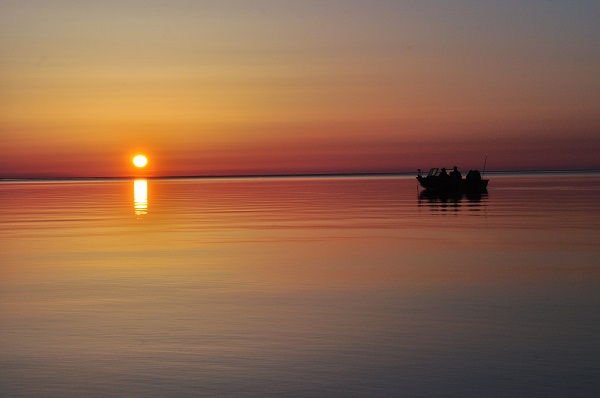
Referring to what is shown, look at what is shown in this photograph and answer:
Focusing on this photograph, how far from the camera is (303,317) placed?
1320cm

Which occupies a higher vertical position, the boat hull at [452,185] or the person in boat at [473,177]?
the person in boat at [473,177]

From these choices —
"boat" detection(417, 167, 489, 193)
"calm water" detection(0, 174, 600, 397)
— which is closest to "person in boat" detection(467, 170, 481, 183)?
"boat" detection(417, 167, 489, 193)

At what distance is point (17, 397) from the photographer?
888cm

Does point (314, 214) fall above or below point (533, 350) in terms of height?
above

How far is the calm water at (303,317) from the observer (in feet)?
31.0

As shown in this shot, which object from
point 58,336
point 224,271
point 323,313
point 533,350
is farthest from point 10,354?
point 224,271

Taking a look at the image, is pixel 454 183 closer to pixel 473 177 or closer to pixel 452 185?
pixel 452 185

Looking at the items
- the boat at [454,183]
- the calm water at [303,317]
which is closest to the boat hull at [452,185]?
the boat at [454,183]

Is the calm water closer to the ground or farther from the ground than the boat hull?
closer to the ground

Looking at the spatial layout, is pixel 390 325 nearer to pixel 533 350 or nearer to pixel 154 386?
pixel 533 350

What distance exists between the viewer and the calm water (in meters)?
9.45

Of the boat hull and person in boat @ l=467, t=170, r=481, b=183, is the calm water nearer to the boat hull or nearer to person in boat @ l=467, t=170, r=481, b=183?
the boat hull

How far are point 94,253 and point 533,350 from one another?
1549cm

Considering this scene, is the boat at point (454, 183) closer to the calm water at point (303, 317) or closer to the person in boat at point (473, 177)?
the person in boat at point (473, 177)
